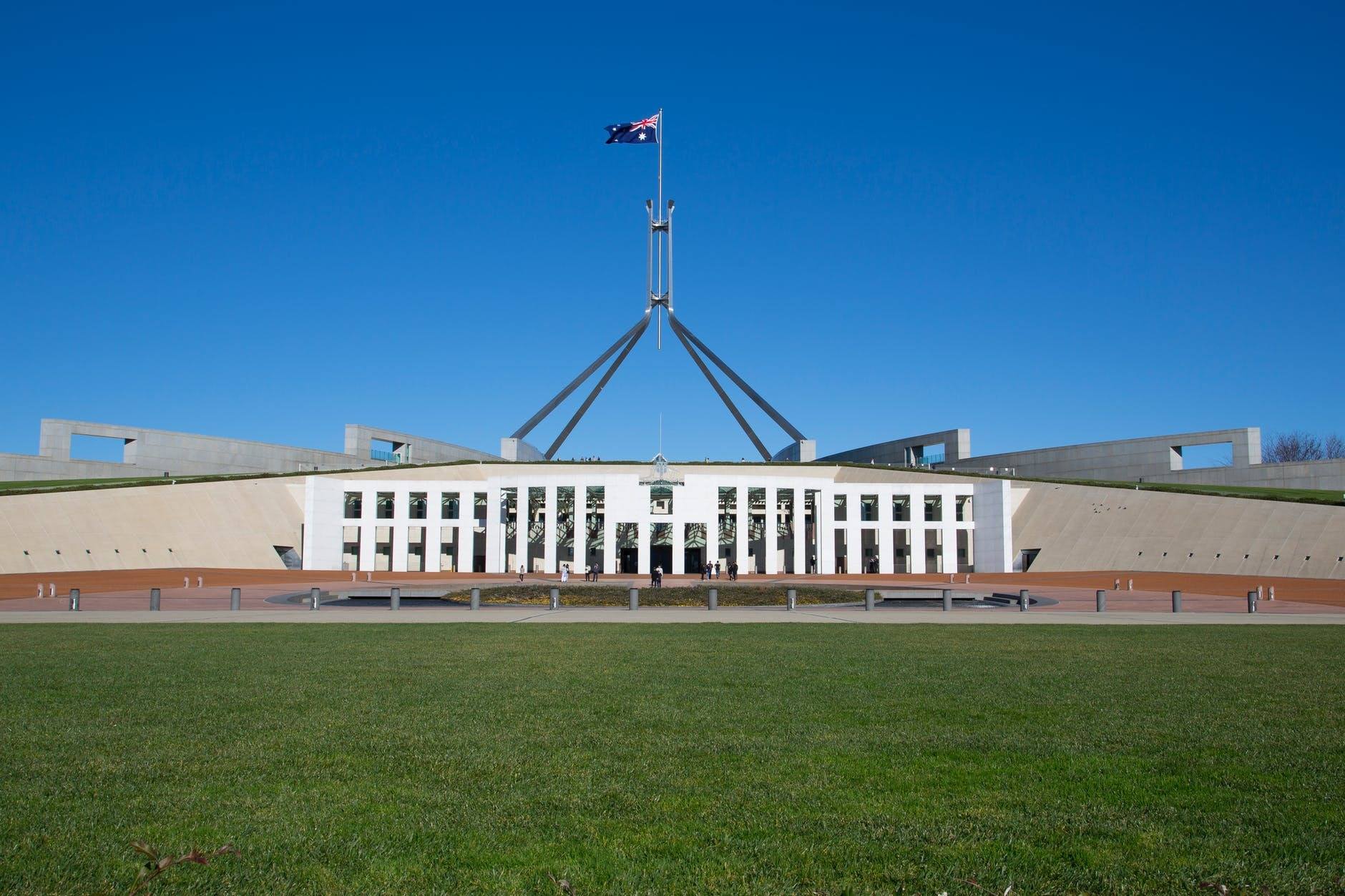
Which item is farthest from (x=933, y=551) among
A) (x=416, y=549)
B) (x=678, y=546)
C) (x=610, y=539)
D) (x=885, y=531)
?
(x=416, y=549)

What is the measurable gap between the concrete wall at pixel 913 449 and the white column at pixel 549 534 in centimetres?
2335

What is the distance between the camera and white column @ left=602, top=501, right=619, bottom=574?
4659 centimetres

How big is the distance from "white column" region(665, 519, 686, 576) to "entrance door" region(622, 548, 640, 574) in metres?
4.48

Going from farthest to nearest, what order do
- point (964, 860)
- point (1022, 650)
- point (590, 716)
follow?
point (1022, 650)
point (590, 716)
point (964, 860)

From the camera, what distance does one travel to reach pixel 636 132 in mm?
54938

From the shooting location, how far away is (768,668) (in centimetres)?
1148

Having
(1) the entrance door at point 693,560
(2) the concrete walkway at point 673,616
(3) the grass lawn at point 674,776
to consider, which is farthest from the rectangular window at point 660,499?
(3) the grass lawn at point 674,776

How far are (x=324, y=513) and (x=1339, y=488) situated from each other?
162ft

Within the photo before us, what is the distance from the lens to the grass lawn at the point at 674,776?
14.4 ft

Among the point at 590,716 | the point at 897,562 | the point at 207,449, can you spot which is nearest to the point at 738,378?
the point at 897,562

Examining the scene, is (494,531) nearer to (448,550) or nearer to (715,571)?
(448,550)

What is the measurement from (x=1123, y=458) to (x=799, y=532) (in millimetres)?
23461

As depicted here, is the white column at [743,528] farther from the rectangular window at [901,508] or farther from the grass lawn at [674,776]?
the grass lawn at [674,776]

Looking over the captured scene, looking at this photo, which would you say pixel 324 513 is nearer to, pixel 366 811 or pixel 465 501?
pixel 465 501
